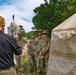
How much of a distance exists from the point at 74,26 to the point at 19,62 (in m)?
7.34

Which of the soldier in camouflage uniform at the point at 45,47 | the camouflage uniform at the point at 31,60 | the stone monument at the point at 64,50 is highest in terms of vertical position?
the stone monument at the point at 64,50

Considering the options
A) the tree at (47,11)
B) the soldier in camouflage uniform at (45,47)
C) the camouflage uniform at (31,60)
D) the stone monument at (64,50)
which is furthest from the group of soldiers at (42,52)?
the tree at (47,11)

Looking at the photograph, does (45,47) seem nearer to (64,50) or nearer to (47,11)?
(64,50)

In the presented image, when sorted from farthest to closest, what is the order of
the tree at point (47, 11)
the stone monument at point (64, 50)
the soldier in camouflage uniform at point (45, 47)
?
the tree at point (47, 11)
the soldier in camouflage uniform at point (45, 47)
the stone monument at point (64, 50)

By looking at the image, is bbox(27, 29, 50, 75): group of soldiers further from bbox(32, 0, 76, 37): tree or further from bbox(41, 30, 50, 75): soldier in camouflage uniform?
bbox(32, 0, 76, 37): tree

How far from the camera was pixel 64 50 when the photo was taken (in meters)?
6.36

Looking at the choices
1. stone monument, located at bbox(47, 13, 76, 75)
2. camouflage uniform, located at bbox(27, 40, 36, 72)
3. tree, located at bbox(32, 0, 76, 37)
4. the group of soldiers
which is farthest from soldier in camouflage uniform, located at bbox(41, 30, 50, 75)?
tree, located at bbox(32, 0, 76, 37)

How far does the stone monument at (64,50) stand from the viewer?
20.0 feet

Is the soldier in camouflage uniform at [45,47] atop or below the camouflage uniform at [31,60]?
atop

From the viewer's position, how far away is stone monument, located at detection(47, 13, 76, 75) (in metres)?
6.11

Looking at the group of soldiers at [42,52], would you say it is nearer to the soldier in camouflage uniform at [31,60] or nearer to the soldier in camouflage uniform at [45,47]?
the soldier in camouflage uniform at [45,47]

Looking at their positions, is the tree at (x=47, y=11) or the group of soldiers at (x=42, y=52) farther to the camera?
the tree at (x=47, y=11)

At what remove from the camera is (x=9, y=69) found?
520 cm

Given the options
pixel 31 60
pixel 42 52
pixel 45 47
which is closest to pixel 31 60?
pixel 31 60
